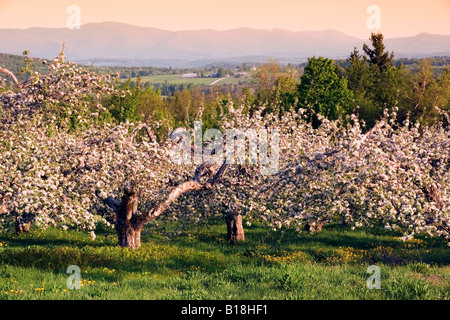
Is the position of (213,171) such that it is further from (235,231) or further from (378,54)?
(378,54)

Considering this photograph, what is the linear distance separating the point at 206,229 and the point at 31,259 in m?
14.5

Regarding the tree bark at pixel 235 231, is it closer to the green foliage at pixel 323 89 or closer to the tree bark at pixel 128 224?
the tree bark at pixel 128 224

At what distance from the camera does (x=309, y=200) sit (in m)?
16.8

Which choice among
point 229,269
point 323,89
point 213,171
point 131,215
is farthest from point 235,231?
point 323,89

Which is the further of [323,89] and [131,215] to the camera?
[323,89]

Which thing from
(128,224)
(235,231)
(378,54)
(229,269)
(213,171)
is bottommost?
(235,231)

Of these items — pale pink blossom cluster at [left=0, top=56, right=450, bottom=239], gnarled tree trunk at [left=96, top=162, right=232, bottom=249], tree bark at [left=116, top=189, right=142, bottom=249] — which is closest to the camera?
pale pink blossom cluster at [left=0, top=56, right=450, bottom=239]

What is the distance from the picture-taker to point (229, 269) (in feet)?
55.7

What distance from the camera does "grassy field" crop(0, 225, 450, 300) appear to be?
12891 millimetres

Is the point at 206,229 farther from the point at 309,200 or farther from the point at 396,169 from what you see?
the point at 396,169

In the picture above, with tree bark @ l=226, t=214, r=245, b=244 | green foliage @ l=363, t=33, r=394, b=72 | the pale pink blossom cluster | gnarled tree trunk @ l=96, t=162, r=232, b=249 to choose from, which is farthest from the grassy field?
green foliage @ l=363, t=33, r=394, b=72

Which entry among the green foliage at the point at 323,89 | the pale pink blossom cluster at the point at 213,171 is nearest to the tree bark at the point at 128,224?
the pale pink blossom cluster at the point at 213,171

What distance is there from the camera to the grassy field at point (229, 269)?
12.9 m

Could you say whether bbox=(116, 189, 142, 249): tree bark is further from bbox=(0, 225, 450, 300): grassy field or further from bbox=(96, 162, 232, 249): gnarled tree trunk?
bbox=(0, 225, 450, 300): grassy field
